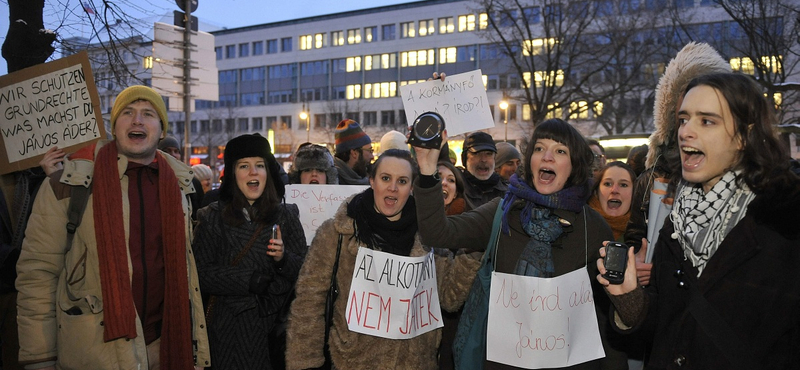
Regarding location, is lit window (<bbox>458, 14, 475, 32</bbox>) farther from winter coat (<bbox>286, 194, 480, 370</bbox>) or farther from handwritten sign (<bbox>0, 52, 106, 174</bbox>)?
winter coat (<bbox>286, 194, 480, 370</bbox>)

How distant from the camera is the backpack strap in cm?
324

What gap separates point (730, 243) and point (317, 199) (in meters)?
3.90

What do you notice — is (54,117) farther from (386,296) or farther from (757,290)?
(757,290)

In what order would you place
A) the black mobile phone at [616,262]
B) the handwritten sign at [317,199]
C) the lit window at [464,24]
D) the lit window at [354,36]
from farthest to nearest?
the lit window at [354,36], the lit window at [464,24], the handwritten sign at [317,199], the black mobile phone at [616,262]

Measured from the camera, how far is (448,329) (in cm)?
425

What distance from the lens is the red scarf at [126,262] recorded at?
126 inches

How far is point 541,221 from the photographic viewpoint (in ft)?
10.5

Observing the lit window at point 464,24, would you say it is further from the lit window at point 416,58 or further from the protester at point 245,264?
the protester at point 245,264

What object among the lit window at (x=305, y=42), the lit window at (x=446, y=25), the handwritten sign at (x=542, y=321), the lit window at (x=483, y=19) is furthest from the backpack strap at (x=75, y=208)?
the lit window at (x=305, y=42)

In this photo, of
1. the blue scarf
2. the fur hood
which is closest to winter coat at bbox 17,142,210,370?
→ the blue scarf

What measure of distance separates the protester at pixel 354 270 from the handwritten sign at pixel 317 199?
6.19 ft

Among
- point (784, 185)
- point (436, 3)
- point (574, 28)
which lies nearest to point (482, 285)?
point (784, 185)

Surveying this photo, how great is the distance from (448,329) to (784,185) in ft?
8.32

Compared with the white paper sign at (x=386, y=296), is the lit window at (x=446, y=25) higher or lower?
higher
